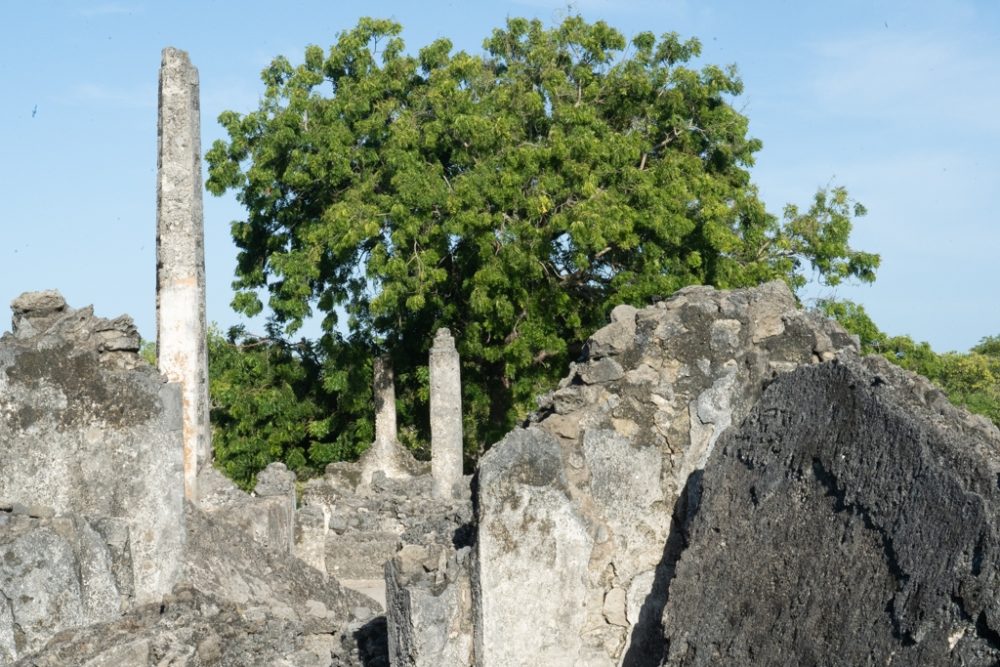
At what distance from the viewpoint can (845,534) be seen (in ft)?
19.0

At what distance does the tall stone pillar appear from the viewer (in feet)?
70.5

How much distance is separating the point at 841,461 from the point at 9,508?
4884 millimetres

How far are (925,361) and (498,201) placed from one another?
7153 millimetres

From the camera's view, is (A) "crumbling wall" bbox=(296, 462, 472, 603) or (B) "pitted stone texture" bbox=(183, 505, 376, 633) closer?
(B) "pitted stone texture" bbox=(183, 505, 376, 633)

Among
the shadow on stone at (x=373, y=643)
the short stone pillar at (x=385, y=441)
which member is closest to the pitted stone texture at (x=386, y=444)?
the short stone pillar at (x=385, y=441)

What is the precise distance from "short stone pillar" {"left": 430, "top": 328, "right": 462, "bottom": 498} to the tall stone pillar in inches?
147

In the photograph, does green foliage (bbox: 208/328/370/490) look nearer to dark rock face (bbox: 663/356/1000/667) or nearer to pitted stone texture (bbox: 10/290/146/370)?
pitted stone texture (bbox: 10/290/146/370)

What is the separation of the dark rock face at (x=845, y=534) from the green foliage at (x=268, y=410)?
1947 cm

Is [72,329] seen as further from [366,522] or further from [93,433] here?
[366,522]

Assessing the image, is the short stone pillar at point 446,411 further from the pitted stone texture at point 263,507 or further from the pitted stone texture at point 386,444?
the pitted stone texture at point 263,507

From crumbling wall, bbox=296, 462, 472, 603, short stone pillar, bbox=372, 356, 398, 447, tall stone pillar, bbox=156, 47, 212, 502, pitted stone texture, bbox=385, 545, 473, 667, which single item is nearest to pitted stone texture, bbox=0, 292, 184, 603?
Result: pitted stone texture, bbox=385, 545, 473, 667

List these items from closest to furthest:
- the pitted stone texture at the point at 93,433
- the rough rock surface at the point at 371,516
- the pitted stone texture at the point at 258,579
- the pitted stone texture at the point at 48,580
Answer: the pitted stone texture at the point at 48,580, the pitted stone texture at the point at 93,433, the pitted stone texture at the point at 258,579, the rough rock surface at the point at 371,516

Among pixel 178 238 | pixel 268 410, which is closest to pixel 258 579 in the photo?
pixel 178 238

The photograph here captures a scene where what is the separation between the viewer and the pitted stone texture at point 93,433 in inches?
353
